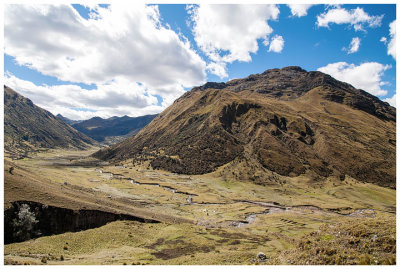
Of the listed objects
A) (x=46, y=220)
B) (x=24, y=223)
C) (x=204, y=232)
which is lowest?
(x=204, y=232)

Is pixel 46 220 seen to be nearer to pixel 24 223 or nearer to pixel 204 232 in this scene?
pixel 24 223

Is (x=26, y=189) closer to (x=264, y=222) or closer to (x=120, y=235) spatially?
(x=120, y=235)

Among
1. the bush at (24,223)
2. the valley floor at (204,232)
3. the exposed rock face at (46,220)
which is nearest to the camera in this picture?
the valley floor at (204,232)

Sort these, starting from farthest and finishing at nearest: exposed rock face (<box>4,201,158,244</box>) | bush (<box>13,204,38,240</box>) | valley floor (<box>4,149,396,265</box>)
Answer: bush (<box>13,204,38,240</box>), exposed rock face (<box>4,201,158,244</box>), valley floor (<box>4,149,396,265</box>)

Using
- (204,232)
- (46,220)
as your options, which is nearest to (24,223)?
(46,220)

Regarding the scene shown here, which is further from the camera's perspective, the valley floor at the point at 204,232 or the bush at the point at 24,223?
the bush at the point at 24,223

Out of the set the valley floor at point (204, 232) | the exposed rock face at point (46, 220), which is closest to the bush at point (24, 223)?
the exposed rock face at point (46, 220)

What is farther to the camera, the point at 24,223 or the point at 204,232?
the point at 204,232

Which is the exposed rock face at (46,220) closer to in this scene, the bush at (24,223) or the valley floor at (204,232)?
the bush at (24,223)

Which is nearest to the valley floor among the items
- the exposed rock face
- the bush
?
the exposed rock face

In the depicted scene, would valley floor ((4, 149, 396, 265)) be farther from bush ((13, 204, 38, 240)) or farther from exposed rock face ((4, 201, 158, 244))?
bush ((13, 204, 38, 240))

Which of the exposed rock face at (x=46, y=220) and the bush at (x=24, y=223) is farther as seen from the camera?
the bush at (x=24, y=223)

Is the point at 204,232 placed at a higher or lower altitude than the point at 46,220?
lower

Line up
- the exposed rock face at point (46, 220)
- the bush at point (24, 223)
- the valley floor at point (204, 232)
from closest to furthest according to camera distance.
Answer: the valley floor at point (204, 232), the exposed rock face at point (46, 220), the bush at point (24, 223)
